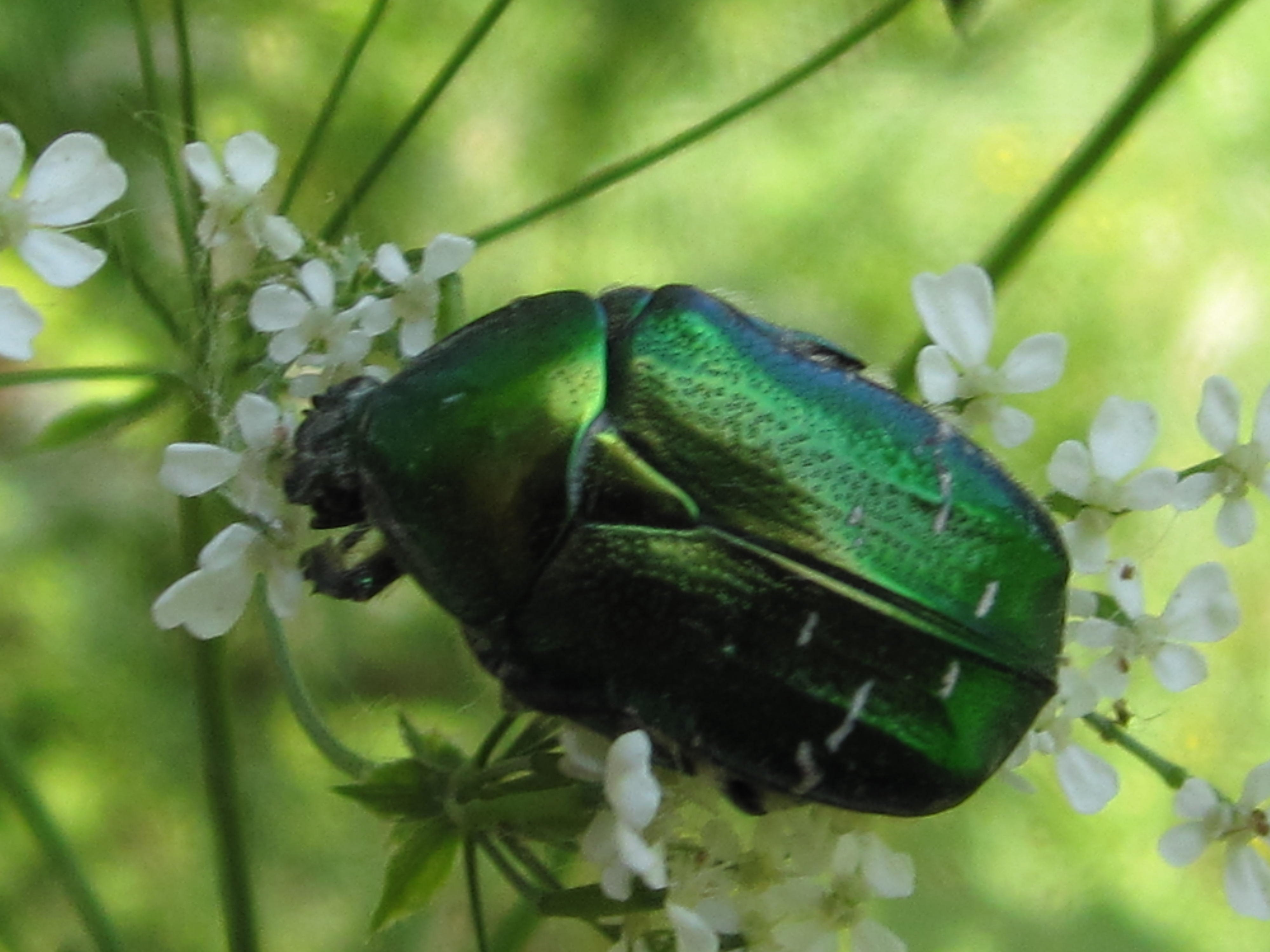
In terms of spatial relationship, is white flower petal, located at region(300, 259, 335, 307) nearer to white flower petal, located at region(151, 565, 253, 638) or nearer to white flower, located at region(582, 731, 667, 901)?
white flower petal, located at region(151, 565, 253, 638)

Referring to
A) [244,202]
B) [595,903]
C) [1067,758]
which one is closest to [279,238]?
[244,202]

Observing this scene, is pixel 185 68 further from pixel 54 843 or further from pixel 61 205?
pixel 54 843

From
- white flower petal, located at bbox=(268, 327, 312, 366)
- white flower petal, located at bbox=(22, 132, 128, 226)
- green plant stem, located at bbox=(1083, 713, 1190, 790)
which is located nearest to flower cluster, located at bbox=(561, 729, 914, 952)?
green plant stem, located at bbox=(1083, 713, 1190, 790)

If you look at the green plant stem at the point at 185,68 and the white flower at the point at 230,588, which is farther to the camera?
the green plant stem at the point at 185,68

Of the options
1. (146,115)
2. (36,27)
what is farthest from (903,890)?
(36,27)

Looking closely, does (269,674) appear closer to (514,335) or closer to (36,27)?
(514,335)

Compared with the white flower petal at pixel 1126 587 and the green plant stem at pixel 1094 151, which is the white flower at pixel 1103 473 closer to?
the white flower petal at pixel 1126 587

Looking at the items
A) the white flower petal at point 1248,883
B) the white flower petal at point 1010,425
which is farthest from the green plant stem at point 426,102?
the white flower petal at point 1248,883
